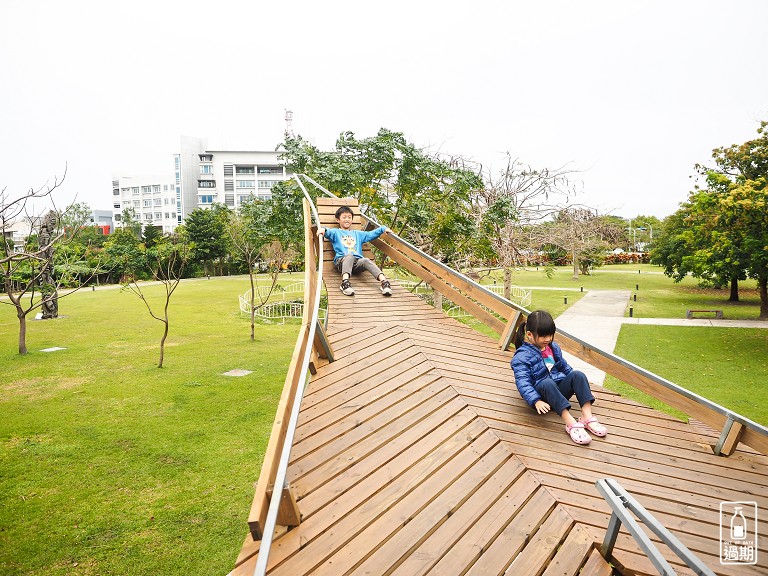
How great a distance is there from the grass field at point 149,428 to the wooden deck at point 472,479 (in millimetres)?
1945

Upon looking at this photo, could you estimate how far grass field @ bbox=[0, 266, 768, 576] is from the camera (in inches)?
171

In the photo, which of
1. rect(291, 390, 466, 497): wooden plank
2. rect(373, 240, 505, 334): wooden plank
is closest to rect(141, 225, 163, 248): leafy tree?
rect(373, 240, 505, 334): wooden plank

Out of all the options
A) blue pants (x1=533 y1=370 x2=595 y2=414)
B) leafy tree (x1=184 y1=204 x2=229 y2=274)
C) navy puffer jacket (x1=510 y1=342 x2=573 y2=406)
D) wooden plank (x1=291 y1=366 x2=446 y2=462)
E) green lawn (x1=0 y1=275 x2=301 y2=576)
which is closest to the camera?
wooden plank (x1=291 y1=366 x2=446 y2=462)

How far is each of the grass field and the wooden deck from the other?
6.38 feet

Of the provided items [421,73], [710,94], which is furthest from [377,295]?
[421,73]

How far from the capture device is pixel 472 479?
2934 millimetres

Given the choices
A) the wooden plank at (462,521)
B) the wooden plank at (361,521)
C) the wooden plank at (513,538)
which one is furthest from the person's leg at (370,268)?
the wooden plank at (513,538)

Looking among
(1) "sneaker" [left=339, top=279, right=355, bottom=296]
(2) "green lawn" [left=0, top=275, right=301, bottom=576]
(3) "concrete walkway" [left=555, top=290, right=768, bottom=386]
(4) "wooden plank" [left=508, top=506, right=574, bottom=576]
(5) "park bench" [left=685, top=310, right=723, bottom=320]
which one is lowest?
(2) "green lawn" [left=0, top=275, right=301, bottom=576]

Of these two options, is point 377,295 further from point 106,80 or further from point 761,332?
point 106,80

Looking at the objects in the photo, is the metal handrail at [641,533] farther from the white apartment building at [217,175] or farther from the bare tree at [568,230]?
the white apartment building at [217,175]

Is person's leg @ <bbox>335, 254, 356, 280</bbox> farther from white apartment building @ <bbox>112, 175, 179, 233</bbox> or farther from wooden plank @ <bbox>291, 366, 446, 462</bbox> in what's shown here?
white apartment building @ <bbox>112, 175, 179, 233</bbox>

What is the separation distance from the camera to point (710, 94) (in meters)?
24.1

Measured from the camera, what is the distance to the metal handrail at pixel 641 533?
1741 millimetres

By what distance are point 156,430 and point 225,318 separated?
1117 centimetres
